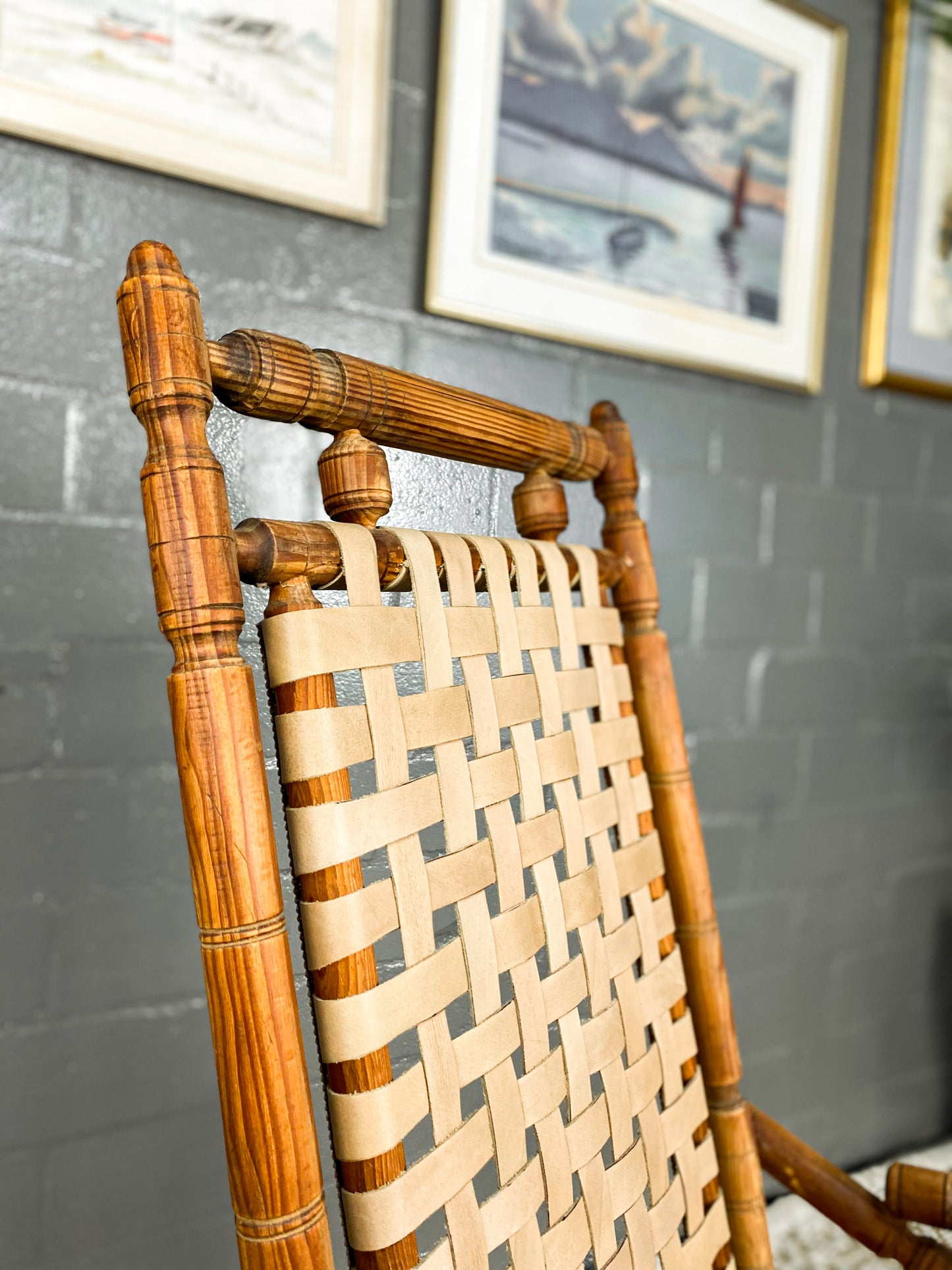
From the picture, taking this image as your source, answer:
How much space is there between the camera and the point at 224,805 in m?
0.48

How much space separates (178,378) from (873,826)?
1.61 meters

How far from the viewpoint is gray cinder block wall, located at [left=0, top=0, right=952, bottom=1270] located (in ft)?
3.44

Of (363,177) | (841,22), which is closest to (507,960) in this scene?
(363,177)

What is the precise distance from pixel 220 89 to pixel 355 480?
0.76m

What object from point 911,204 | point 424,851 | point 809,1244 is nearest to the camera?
point 424,851

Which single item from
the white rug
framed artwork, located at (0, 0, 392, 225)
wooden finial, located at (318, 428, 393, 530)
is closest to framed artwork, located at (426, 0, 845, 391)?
framed artwork, located at (0, 0, 392, 225)

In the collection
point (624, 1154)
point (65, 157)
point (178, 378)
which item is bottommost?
point (624, 1154)

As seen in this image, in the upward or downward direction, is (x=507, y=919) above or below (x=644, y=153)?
below

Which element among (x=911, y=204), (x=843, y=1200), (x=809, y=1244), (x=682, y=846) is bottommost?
(x=809, y=1244)

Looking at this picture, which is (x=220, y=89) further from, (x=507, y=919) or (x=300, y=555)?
(x=507, y=919)

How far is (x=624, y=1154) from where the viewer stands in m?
0.68

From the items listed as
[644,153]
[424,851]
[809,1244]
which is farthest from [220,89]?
[809,1244]

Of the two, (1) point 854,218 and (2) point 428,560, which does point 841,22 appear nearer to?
(1) point 854,218

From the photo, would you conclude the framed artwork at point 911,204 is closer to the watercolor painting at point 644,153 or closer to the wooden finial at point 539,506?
the watercolor painting at point 644,153
